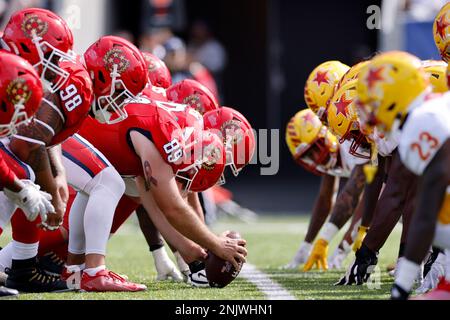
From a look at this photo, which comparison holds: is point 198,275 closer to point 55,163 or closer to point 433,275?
point 55,163

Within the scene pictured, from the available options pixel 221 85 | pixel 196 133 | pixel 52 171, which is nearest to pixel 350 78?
pixel 196 133

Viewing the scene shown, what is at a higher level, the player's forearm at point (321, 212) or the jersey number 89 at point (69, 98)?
the jersey number 89 at point (69, 98)

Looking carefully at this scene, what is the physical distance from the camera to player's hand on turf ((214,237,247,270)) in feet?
17.2

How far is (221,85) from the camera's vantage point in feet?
54.7

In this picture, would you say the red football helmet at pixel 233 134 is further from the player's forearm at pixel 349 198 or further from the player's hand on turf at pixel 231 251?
the player's forearm at pixel 349 198

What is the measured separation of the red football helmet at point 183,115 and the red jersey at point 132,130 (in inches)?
2.9

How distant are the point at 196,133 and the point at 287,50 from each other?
38.3ft

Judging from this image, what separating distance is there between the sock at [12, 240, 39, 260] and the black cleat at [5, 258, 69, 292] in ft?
0.07

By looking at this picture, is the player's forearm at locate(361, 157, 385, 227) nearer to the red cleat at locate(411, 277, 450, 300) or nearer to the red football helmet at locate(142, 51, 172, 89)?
the red football helmet at locate(142, 51, 172, 89)

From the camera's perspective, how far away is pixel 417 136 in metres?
3.94

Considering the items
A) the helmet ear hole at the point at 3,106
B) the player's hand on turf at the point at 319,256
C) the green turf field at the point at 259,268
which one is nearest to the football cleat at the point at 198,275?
the green turf field at the point at 259,268

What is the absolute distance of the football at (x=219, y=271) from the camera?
5305mm
